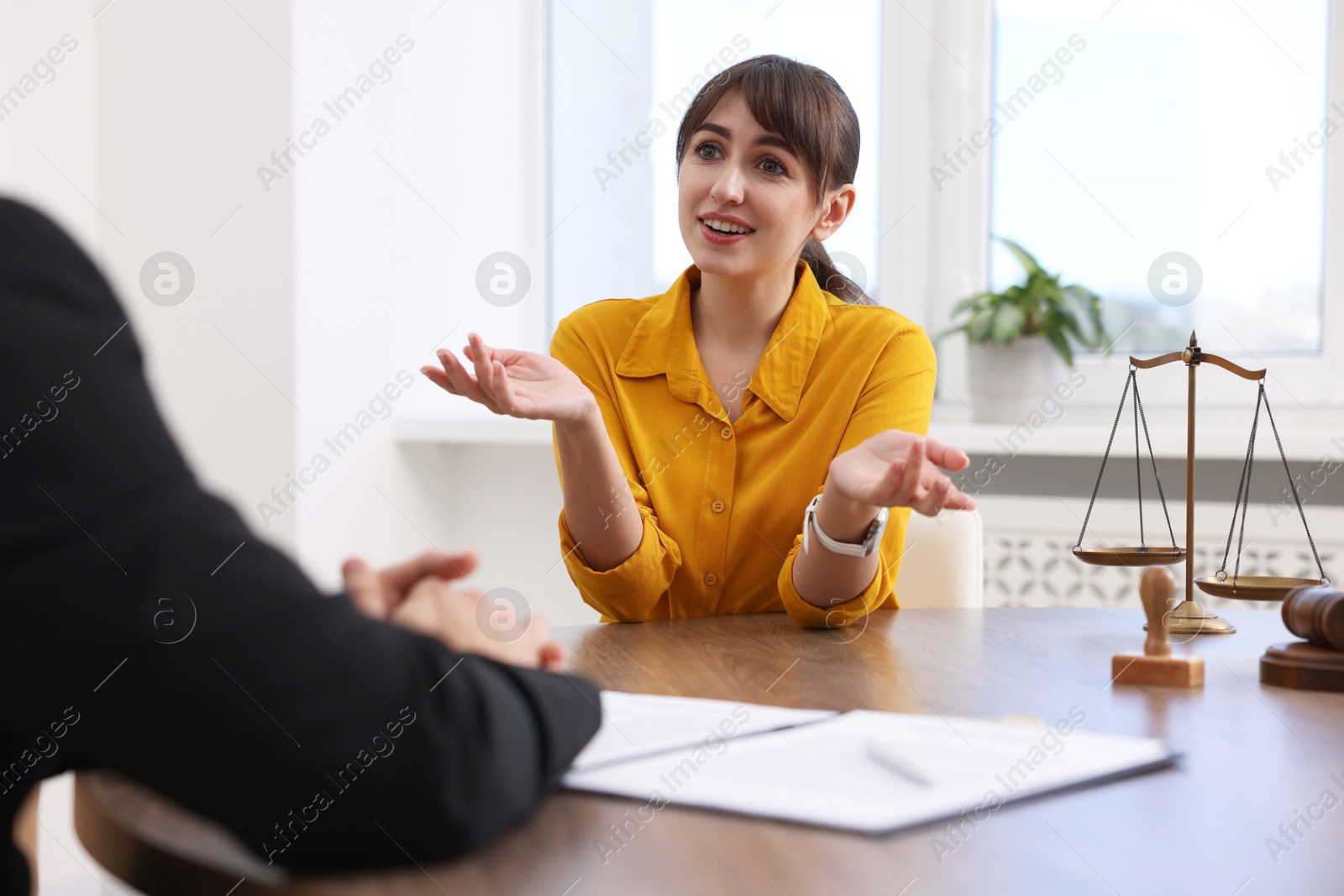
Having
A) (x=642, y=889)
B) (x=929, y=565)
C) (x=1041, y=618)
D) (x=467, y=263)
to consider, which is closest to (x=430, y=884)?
(x=642, y=889)

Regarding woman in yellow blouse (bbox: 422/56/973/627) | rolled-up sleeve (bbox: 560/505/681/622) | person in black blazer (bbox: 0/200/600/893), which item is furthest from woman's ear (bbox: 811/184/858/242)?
person in black blazer (bbox: 0/200/600/893)

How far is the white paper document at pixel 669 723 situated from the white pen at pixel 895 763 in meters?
0.10

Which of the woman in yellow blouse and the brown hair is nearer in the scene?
the woman in yellow blouse

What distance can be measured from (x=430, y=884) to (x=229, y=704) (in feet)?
0.42

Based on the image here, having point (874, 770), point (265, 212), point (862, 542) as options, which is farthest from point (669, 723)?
point (265, 212)

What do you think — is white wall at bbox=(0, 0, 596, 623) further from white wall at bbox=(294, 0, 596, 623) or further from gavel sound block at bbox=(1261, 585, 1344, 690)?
gavel sound block at bbox=(1261, 585, 1344, 690)

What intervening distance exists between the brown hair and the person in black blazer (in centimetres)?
127

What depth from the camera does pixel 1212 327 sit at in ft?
8.89

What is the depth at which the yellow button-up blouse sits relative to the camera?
164 cm

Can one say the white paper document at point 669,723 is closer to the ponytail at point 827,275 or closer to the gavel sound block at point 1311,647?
the gavel sound block at point 1311,647

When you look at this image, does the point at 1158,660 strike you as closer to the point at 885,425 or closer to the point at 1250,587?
the point at 1250,587

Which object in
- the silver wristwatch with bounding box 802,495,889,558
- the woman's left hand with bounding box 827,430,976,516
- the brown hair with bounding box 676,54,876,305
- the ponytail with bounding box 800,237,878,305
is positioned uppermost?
the brown hair with bounding box 676,54,876,305

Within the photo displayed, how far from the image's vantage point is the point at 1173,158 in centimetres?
273

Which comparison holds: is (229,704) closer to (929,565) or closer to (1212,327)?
(929,565)
